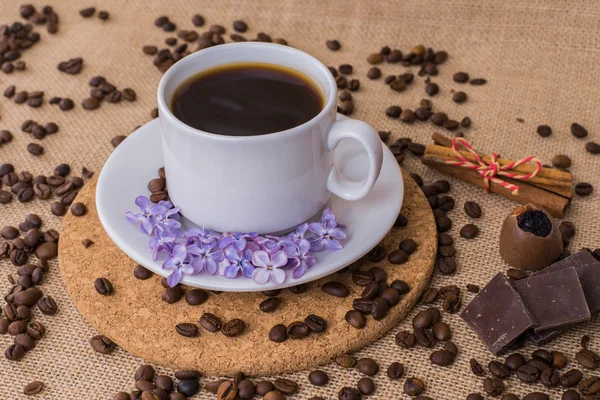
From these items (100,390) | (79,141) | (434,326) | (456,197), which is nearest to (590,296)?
(434,326)

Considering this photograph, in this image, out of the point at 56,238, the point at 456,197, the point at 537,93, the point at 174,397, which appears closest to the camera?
the point at 174,397

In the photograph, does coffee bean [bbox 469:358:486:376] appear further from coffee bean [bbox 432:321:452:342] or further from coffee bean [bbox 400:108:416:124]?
coffee bean [bbox 400:108:416:124]

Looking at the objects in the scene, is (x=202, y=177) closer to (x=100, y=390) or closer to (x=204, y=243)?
(x=204, y=243)

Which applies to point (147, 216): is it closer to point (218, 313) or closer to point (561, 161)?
point (218, 313)

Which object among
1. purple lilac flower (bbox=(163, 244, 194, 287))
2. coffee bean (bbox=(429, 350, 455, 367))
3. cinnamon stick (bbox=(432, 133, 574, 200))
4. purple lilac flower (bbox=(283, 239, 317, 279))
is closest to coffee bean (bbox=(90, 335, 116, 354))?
purple lilac flower (bbox=(163, 244, 194, 287))

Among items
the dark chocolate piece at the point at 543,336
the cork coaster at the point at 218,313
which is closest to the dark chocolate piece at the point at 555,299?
the dark chocolate piece at the point at 543,336
